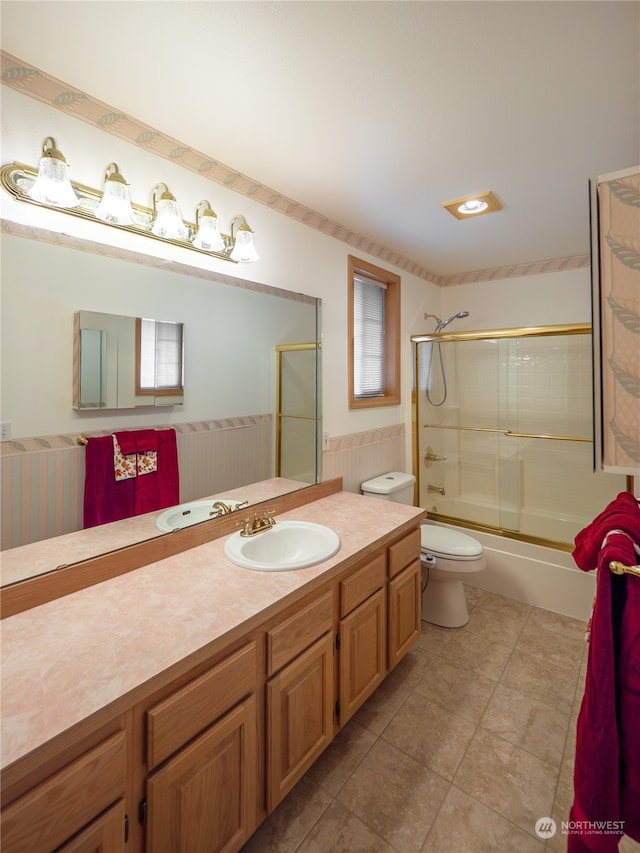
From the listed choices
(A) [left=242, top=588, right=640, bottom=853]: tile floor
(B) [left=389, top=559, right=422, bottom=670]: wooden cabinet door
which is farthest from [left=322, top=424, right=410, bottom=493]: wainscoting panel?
(A) [left=242, top=588, right=640, bottom=853]: tile floor

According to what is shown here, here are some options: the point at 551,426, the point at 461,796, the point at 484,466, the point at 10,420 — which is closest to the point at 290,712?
the point at 461,796

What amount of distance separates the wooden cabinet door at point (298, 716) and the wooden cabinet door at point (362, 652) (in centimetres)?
9

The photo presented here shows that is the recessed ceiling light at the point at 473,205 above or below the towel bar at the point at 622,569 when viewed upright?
above

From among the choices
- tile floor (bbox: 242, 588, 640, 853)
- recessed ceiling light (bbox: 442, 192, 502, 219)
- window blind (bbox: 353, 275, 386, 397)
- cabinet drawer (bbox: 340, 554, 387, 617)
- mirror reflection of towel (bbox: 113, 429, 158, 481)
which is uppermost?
recessed ceiling light (bbox: 442, 192, 502, 219)

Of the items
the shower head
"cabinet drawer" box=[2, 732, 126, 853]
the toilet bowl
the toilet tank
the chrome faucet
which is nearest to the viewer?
"cabinet drawer" box=[2, 732, 126, 853]

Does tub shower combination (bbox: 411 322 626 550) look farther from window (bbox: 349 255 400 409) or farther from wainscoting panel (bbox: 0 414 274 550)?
wainscoting panel (bbox: 0 414 274 550)

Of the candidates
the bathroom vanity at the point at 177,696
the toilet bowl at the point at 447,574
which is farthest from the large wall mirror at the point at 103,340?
the toilet bowl at the point at 447,574

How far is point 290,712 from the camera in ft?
4.10

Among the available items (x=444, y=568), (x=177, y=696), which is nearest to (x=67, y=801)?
(x=177, y=696)

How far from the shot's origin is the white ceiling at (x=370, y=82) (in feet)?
3.40

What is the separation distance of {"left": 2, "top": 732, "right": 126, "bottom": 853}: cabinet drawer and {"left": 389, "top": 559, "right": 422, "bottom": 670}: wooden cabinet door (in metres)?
1.23

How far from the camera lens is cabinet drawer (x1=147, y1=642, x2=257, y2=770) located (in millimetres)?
895

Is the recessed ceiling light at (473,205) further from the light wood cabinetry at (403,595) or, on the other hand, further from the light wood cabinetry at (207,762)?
the light wood cabinetry at (207,762)

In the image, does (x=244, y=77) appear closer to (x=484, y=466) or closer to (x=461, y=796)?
(x=461, y=796)
